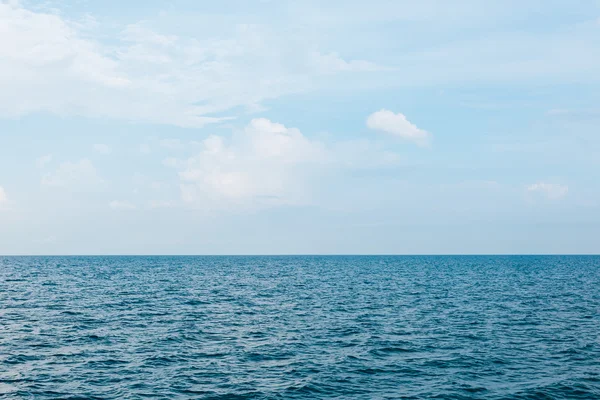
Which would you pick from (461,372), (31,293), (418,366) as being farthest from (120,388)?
(31,293)

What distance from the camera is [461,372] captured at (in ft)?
108

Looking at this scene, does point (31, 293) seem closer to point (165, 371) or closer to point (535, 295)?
point (165, 371)

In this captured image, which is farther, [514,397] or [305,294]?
[305,294]

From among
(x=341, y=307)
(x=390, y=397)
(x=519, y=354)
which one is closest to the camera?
(x=390, y=397)

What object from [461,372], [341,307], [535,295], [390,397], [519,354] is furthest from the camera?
[535,295]

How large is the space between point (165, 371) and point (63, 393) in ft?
22.0

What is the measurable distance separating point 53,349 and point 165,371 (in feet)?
39.2

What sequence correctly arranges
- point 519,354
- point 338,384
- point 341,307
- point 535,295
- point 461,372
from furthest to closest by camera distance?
point 535,295
point 341,307
point 519,354
point 461,372
point 338,384

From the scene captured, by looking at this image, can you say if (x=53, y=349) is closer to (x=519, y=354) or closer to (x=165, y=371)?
(x=165, y=371)

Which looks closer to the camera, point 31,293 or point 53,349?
point 53,349

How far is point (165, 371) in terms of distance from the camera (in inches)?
1296

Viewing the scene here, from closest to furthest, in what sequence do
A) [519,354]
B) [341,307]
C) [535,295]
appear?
1. [519,354]
2. [341,307]
3. [535,295]

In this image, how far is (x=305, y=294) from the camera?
82062mm

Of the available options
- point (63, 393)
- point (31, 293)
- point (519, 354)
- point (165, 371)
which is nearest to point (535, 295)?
Answer: point (519, 354)
